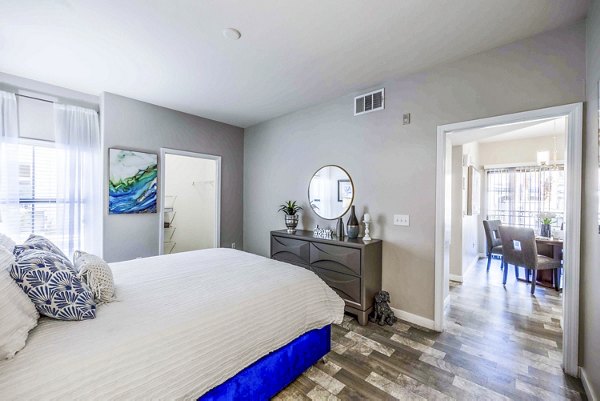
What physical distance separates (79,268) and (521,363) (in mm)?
3306

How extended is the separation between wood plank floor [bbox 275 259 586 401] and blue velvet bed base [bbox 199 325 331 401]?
110 mm

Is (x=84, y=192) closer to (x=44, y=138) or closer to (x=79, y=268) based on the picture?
(x=44, y=138)

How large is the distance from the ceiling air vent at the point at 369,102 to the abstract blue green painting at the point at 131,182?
9.50ft

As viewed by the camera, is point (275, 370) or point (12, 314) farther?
point (275, 370)

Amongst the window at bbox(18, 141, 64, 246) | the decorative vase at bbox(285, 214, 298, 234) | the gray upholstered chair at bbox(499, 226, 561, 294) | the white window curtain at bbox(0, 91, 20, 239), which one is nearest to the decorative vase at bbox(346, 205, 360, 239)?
the decorative vase at bbox(285, 214, 298, 234)

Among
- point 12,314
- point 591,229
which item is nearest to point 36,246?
point 12,314

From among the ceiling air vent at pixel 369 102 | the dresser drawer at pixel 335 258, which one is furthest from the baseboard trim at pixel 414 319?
the ceiling air vent at pixel 369 102

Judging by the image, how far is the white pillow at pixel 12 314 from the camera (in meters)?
0.97

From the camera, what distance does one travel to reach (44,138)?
2.96m

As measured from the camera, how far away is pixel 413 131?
2748mm

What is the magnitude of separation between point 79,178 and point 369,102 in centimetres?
373

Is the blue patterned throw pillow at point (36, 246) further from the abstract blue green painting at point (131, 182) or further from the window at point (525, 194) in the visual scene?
the window at point (525, 194)

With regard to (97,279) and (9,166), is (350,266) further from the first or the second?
(9,166)

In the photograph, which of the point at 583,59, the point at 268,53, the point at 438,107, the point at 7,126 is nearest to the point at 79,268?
the point at 268,53
